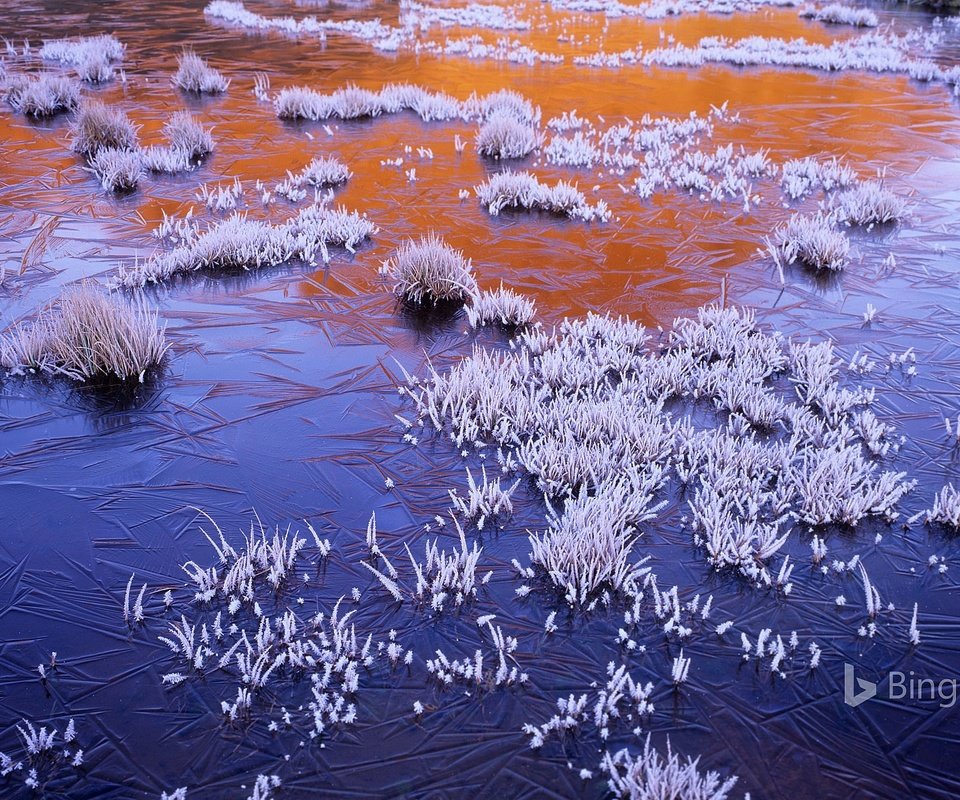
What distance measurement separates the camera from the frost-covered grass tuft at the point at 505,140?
10.8 meters

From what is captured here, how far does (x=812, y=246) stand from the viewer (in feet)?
25.0

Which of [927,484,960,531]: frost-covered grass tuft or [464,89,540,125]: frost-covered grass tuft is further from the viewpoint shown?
[464,89,540,125]: frost-covered grass tuft

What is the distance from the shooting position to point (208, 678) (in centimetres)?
328

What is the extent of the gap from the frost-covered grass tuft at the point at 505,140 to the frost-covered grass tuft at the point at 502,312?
504 centimetres

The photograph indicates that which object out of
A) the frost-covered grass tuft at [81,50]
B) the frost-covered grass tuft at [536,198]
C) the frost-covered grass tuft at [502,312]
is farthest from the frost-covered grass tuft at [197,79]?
the frost-covered grass tuft at [502,312]

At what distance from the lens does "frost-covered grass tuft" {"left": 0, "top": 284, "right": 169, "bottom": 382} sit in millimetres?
5387

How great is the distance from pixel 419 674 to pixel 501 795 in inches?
25.8

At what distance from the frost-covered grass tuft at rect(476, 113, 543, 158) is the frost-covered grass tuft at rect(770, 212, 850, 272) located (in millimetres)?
4180

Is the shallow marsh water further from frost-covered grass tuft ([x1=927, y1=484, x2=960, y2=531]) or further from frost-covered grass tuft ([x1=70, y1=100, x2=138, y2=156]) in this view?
frost-covered grass tuft ([x1=70, y1=100, x2=138, y2=156])

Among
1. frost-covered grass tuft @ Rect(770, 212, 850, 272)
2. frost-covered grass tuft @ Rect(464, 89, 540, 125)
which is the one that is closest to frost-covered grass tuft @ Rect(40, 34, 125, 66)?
frost-covered grass tuft @ Rect(464, 89, 540, 125)

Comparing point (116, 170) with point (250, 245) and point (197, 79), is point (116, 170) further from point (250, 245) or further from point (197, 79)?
point (197, 79)

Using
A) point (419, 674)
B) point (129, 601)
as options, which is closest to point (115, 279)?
point (129, 601)

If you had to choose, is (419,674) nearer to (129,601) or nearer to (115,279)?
(129,601)

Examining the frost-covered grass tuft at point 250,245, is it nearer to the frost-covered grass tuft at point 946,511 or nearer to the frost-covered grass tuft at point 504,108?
the frost-covered grass tuft at point 504,108
